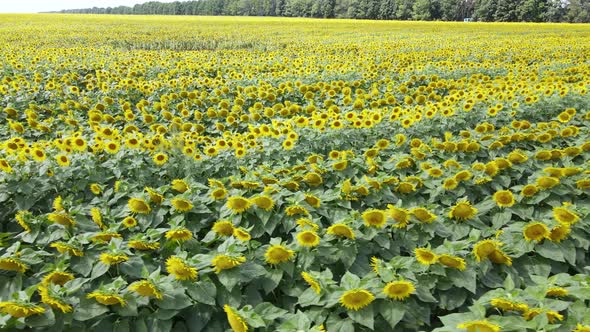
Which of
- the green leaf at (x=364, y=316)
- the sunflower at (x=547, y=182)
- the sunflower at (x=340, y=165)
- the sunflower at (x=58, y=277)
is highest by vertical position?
the sunflower at (x=547, y=182)

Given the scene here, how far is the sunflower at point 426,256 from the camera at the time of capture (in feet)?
7.68

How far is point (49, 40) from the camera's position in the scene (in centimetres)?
2045

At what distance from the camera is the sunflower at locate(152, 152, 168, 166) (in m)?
4.18

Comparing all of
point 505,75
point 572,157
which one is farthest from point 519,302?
point 505,75

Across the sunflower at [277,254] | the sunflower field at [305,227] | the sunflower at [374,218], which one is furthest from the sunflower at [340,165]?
the sunflower at [277,254]

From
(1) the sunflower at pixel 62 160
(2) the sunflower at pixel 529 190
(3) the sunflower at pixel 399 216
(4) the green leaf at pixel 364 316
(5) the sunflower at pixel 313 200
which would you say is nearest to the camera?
(4) the green leaf at pixel 364 316

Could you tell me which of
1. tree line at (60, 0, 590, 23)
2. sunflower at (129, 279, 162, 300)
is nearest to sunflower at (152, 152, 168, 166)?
sunflower at (129, 279, 162, 300)

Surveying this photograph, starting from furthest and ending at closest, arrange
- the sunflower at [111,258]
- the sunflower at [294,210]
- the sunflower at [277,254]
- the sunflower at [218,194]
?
the sunflower at [218,194] < the sunflower at [294,210] < the sunflower at [277,254] < the sunflower at [111,258]

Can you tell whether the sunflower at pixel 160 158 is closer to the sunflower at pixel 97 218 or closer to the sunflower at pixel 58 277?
the sunflower at pixel 97 218

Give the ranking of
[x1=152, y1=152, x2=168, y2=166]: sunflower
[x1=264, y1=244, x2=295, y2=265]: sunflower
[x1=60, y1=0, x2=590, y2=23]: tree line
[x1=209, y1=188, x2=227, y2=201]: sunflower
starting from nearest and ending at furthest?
[x1=264, y1=244, x2=295, y2=265]: sunflower
[x1=209, y1=188, x2=227, y2=201]: sunflower
[x1=152, y1=152, x2=168, y2=166]: sunflower
[x1=60, y1=0, x2=590, y2=23]: tree line

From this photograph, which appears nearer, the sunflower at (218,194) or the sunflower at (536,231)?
the sunflower at (536,231)

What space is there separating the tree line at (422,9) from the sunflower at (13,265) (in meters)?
74.4

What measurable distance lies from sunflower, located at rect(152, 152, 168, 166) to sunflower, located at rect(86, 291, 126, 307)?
2291 mm

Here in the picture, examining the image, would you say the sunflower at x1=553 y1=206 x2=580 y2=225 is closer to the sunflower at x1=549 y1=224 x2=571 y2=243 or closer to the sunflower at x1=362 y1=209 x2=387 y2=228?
the sunflower at x1=549 y1=224 x2=571 y2=243
